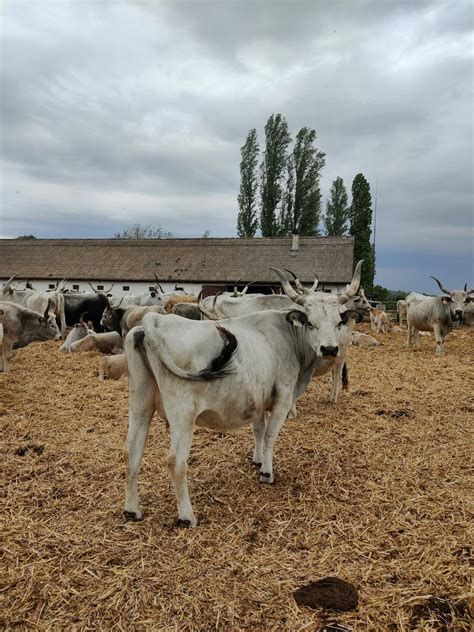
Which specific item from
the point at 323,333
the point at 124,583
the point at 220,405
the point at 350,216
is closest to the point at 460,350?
the point at 323,333

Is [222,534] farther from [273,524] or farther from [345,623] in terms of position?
[345,623]

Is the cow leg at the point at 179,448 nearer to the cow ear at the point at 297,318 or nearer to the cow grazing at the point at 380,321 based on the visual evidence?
the cow ear at the point at 297,318

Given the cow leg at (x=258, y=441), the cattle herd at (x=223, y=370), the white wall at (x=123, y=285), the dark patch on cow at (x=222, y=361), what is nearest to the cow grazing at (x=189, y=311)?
the cattle herd at (x=223, y=370)

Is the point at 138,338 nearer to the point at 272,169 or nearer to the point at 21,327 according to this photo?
the point at 21,327

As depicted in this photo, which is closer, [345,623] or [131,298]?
[345,623]

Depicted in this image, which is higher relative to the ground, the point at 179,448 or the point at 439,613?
the point at 179,448

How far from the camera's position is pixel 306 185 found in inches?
1503

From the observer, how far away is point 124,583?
284 centimetres

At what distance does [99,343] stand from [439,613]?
37.0ft

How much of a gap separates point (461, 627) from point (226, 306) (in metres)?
7.08

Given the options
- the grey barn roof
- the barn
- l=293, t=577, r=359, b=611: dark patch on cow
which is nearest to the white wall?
the barn

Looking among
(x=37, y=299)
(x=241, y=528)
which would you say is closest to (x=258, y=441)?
(x=241, y=528)

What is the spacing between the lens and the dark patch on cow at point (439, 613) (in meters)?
2.46

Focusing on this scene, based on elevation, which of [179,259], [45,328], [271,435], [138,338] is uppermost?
[179,259]
